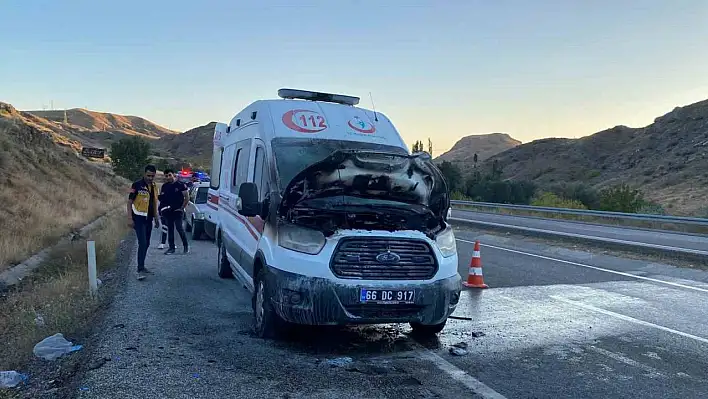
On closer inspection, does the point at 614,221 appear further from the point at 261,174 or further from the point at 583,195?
the point at 261,174

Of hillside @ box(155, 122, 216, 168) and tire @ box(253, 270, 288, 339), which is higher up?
hillside @ box(155, 122, 216, 168)

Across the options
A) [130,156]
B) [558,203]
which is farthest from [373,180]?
[130,156]

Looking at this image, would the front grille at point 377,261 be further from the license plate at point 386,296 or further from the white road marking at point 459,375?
the white road marking at point 459,375

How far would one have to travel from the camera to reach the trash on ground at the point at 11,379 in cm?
530

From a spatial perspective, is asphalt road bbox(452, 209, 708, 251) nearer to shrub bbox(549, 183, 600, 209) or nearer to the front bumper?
the front bumper

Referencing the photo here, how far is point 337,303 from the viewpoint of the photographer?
5652 mm

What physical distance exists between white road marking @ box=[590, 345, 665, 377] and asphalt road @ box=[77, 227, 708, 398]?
0.8 inches

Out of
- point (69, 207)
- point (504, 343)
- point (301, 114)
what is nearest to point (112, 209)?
point (69, 207)

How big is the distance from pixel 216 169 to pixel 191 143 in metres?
124

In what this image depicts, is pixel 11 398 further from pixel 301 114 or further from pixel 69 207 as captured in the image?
pixel 69 207

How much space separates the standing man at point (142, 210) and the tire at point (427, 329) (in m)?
5.20

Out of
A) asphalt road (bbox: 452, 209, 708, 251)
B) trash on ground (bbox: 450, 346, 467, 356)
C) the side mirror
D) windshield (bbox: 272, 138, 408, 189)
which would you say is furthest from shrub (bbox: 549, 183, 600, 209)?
the side mirror

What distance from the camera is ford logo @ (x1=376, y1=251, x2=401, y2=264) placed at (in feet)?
18.9

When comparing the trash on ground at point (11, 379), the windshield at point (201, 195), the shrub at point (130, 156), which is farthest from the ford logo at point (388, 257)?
the shrub at point (130, 156)
